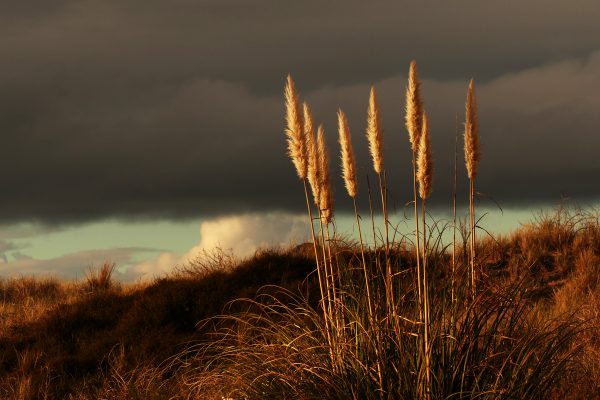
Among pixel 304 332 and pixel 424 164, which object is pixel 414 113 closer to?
pixel 424 164

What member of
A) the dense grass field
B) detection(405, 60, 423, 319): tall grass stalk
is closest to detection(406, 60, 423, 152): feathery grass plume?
detection(405, 60, 423, 319): tall grass stalk

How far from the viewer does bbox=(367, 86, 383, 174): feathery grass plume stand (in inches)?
186

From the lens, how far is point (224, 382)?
596 centimetres

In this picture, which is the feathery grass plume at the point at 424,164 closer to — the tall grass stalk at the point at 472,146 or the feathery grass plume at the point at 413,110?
the feathery grass plume at the point at 413,110

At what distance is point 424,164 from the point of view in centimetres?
466

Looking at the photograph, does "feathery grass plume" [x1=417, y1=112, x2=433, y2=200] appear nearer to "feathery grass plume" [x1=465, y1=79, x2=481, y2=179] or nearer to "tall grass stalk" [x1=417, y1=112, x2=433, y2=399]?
"tall grass stalk" [x1=417, y1=112, x2=433, y2=399]

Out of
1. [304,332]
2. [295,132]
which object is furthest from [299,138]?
[304,332]

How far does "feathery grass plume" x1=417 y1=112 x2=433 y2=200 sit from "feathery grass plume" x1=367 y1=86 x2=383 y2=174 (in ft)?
0.81

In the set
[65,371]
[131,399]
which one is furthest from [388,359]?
[65,371]

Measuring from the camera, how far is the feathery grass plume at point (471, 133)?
16.4 ft

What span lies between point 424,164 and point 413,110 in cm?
34

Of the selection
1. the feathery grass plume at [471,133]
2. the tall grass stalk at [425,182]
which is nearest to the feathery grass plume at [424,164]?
the tall grass stalk at [425,182]

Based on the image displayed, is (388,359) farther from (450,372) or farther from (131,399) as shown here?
(131,399)

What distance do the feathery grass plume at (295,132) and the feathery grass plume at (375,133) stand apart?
17.7 inches
